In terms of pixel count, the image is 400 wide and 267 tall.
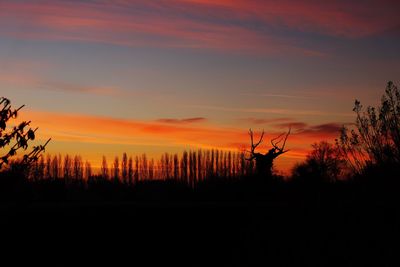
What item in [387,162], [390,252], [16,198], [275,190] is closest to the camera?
[16,198]

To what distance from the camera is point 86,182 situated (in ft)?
248

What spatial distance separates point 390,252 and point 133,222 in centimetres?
819

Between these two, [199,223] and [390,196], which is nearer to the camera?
[199,223]

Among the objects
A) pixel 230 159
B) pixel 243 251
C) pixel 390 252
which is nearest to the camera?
pixel 390 252

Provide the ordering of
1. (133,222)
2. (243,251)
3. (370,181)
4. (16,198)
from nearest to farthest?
1. (16,198)
2. (243,251)
3. (133,222)
4. (370,181)

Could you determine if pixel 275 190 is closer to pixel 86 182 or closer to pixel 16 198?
pixel 16 198

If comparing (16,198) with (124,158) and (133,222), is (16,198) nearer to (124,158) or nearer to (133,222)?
(133,222)

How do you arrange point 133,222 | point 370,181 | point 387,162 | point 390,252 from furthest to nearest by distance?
point 370,181 < point 387,162 < point 133,222 < point 390,252

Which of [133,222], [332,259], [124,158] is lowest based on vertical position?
[332,259]

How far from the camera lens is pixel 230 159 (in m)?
74.8

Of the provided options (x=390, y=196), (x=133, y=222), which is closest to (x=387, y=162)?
(x=390, y=196)

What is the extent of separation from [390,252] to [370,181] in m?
6.73

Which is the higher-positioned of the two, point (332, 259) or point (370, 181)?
point (370, 181)

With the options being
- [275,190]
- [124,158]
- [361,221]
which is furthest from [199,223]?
[124,158]
